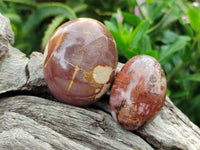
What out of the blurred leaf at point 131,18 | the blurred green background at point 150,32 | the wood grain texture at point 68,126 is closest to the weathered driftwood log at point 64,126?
the wood grain texture at point 68,126

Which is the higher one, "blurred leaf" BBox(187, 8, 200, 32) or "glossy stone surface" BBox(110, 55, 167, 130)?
"blurred leaf" BBox(187, 8, 200, 32)

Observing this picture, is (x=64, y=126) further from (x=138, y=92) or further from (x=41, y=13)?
(x=41, y=13)

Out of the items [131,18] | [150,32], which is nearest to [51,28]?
[131,18]

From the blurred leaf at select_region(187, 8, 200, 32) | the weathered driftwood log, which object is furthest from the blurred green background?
the weathered driftwood log

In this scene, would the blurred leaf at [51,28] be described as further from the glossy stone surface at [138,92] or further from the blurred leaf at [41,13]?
the glossy stone surface at [138,92]

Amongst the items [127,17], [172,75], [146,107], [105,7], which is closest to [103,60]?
[146,107]

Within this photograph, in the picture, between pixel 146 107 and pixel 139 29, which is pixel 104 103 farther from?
pixel 139 29

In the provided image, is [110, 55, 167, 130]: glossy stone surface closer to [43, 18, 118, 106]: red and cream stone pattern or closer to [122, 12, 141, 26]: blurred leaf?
[43, 18, 118, 106]: red and cream stone pattern
